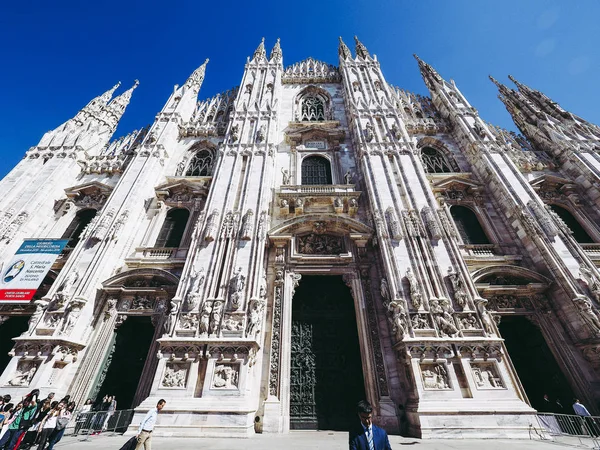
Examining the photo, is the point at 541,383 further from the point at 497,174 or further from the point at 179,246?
the point at 179,246

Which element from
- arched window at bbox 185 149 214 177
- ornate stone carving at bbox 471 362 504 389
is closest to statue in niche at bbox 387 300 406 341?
ornate stone carving at bbox 471 362 504 389

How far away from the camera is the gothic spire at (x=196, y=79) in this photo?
70.0ft

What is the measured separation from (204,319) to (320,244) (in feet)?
18.7

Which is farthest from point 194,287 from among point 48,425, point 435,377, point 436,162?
point 436,162

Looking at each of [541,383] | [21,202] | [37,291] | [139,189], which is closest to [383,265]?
[541,383]

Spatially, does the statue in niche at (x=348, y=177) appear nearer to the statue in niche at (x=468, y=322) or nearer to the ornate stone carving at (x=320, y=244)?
the ornate stone carving at (x=320, y=244)

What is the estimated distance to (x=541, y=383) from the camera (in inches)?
372

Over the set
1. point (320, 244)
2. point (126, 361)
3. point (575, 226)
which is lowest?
point (126, 361)

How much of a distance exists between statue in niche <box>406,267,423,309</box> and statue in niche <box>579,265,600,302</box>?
231 inches

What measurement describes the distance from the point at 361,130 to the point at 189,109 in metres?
12.9

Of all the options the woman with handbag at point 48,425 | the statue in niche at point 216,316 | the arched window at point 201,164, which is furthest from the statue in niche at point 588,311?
the arched window at point 201,164

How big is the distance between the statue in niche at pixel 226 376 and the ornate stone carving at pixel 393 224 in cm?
748

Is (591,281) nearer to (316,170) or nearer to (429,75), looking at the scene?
(316,170)

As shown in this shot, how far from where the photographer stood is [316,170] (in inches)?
634
